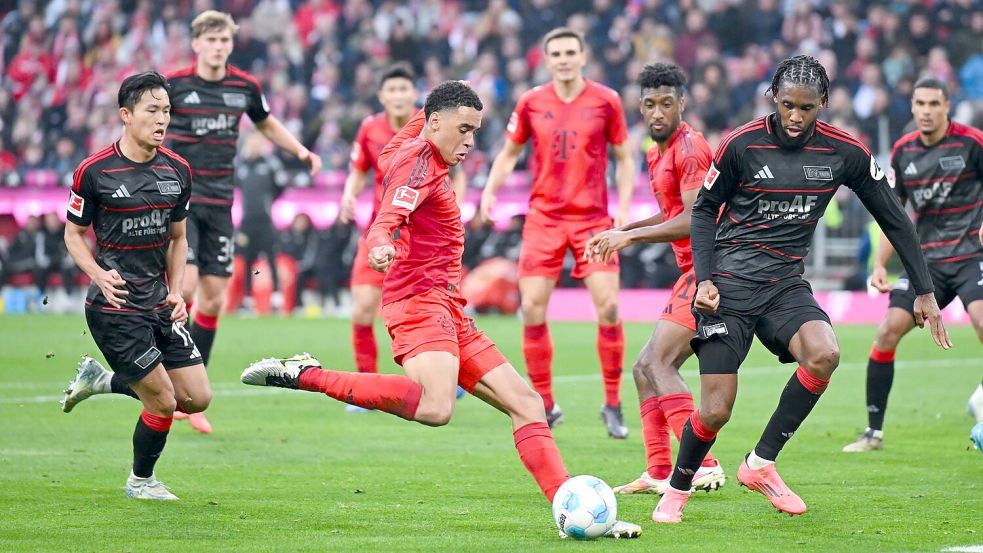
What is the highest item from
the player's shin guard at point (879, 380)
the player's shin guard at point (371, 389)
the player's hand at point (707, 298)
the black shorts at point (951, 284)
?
the player's hand at point (707, 298)

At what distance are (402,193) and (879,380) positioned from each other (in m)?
4.42

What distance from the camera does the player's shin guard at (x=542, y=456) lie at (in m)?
6.22

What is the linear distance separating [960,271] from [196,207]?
17.6 feet

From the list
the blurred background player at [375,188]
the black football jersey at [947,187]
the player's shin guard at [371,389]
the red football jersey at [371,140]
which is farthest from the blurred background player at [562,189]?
the player's shin guard at [371,389]

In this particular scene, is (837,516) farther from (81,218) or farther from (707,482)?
(81,218)

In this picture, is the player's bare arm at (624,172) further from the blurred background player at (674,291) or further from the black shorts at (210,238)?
the black shorts at (210,238)

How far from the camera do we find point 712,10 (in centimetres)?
2411

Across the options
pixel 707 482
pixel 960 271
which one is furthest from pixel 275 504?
pixel 960 271

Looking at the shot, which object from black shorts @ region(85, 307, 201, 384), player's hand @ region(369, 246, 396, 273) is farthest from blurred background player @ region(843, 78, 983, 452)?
black shorts @ region(85, 307, 201, 384)

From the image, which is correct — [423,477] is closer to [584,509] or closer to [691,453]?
[691,453]

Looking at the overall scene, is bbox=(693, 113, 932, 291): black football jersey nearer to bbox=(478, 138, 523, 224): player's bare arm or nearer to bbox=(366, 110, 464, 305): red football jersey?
bbox=(366, 110, 464, 305): red football jersey

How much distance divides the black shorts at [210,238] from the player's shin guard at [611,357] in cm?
281

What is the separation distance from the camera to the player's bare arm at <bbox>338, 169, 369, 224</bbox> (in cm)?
1125

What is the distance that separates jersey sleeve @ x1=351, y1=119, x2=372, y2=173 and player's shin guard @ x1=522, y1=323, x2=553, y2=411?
235 centimetres
